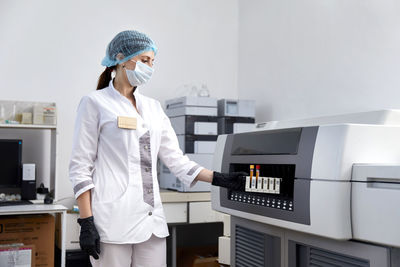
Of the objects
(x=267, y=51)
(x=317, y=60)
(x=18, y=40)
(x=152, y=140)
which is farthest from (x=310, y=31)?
(x=18, y=40)

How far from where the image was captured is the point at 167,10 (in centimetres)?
370

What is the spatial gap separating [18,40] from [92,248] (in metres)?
2.36

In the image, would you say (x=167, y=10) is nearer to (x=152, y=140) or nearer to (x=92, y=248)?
(x=152, y=140)

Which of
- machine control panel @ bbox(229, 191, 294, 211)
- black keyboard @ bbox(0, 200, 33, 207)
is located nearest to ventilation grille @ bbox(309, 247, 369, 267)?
machine control panel @ bbox(229, 191, 294, 211)

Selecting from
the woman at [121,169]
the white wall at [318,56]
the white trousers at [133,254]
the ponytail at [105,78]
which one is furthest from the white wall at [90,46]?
the white trousers at [133,254]

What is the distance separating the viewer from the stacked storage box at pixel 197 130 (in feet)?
10.2

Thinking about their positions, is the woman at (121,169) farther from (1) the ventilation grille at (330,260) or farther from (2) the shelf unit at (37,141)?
(2) the shelf unit at (37,141)

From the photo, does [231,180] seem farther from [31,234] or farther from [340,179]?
[31,234]

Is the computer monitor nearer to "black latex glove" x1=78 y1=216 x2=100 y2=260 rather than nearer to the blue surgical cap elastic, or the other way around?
the blue surgical cap elastic

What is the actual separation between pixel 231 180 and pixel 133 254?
447 millimetres

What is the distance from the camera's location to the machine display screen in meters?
1.40

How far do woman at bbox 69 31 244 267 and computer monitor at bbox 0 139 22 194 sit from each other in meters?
1.73

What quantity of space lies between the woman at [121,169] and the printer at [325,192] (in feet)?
0.52

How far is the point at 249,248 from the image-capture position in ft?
5.54
